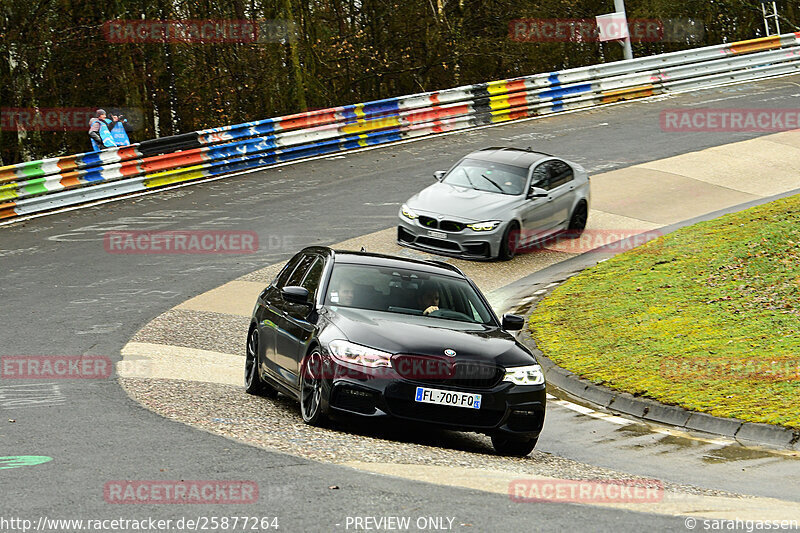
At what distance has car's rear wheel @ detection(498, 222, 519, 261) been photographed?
19.0 m

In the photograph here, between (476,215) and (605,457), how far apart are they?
9475 millimetres

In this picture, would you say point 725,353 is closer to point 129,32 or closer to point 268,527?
point 268,527

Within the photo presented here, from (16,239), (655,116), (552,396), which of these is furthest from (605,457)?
(655,116)

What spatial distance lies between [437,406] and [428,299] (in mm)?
1627

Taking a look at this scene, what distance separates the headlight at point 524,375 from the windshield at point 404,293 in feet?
3.33

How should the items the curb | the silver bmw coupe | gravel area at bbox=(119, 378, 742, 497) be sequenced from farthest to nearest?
the silver bmw coupe, the curb, gravel area at bbox=(119, 378, 742, 497)

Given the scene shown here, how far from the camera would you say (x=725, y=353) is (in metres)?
12.6

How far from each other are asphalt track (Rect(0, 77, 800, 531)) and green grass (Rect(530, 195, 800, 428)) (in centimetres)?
133

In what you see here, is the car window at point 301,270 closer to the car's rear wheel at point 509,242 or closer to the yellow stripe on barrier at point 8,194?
the car's rear wheel at point 509,242

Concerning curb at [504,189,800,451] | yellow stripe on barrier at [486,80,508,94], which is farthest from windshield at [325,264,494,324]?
yellow stripe on barrier at [486,80,508,94]

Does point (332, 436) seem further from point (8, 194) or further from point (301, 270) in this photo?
point (8, 194)
